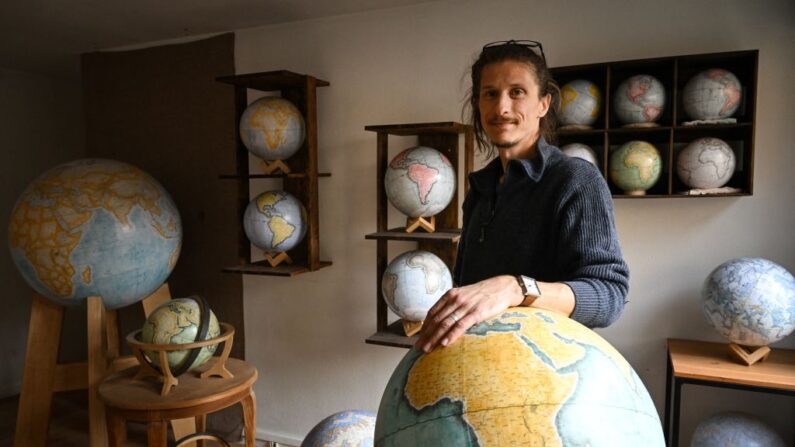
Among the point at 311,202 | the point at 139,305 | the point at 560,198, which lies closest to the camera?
the point at 560,198

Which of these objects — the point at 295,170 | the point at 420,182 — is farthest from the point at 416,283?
the point at 295,170

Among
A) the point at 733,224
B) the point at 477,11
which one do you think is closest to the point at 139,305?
the point at 477,11

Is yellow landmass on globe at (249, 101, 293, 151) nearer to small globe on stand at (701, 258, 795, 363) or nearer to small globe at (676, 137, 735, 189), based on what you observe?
small globe at (676, 137, 735, 189)

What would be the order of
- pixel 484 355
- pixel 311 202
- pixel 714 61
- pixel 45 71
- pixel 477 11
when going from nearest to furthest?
pixel 484 355
pixel 714 61
pixel 477 11
pixel 311 202
pixel 45 71

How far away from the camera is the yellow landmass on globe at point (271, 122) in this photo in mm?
2689

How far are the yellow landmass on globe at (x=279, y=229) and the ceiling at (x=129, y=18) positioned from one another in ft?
3.81

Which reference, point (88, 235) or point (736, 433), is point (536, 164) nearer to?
point (736, 433)

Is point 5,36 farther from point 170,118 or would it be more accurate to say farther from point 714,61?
point 714,61

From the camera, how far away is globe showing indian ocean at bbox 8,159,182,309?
250cm

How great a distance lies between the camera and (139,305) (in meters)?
3.64

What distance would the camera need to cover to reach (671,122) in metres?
2.26

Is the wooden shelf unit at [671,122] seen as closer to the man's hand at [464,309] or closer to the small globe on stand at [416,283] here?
the small globe on stand at [416,283]

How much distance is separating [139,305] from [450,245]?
235 cm

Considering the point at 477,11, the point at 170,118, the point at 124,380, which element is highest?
the point at 477,11
